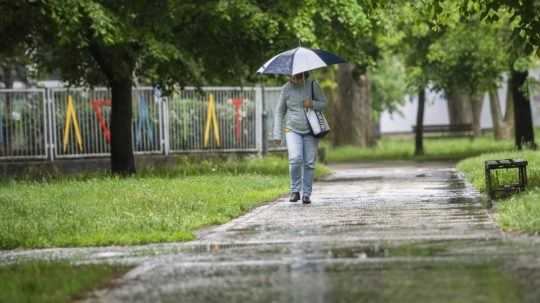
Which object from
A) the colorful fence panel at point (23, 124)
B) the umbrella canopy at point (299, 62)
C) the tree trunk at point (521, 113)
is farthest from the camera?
the tree trunk at point (521, 113)

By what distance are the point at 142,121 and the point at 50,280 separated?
22.0m

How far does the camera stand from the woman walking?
15.8m

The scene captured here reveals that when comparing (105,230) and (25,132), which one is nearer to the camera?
(105,230)

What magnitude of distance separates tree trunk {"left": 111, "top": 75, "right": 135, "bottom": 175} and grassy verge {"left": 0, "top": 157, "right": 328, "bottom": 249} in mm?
3623

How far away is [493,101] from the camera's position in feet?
158

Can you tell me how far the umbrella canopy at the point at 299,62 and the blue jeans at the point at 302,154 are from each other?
0.88 metres

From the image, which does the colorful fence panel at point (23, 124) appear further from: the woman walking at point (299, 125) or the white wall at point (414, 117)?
the white wall at point (414, 117)

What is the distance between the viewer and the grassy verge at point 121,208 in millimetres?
11867

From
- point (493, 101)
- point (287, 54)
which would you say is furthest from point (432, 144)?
point (287, 54)

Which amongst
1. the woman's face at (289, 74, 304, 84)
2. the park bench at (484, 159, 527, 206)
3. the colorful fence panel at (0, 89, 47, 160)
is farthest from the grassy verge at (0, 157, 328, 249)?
the colorful fence panel at (0, 89, 47, 160)

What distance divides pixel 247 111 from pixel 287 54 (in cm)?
1556

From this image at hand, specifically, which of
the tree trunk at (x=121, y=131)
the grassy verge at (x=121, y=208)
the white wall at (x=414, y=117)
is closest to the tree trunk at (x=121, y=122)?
the tree trunk at (x=121, y=131)

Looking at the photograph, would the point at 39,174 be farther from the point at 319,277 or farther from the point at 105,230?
the point at 319,277

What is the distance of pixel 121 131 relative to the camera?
2461cm
